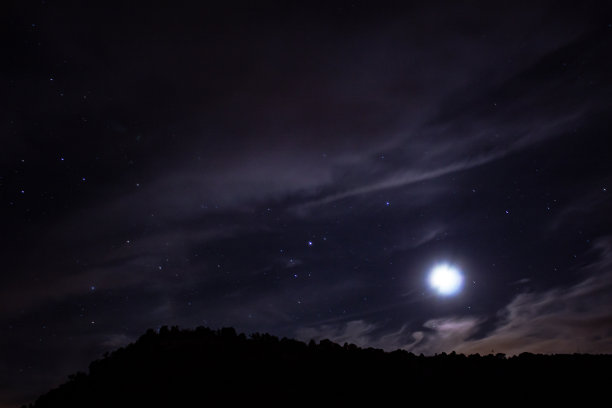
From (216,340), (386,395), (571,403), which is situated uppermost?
(216,340)

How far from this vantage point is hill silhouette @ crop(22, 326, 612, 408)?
44.9ft

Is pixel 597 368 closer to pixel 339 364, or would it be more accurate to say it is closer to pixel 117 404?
pixel 339 364

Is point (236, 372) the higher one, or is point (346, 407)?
point (236, 372)

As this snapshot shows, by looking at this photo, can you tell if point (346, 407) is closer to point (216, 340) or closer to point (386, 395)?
point (386, 395)

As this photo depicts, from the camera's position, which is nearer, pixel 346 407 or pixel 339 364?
pixel 346 407

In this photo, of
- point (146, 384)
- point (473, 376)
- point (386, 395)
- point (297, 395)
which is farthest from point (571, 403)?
point (146, 384)

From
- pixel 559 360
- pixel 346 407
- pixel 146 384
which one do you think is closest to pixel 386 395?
pixel 346 407

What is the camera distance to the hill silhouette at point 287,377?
13672mm

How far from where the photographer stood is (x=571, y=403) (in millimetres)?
16203

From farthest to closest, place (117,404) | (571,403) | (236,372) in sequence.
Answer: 1. (571,403)
2. (236,372)
3. (117,404)

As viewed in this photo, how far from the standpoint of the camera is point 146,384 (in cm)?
1409

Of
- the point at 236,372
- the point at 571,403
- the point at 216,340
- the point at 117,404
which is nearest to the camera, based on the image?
the point at 117,404

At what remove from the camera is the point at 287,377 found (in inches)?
587

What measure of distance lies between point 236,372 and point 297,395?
2352mm
